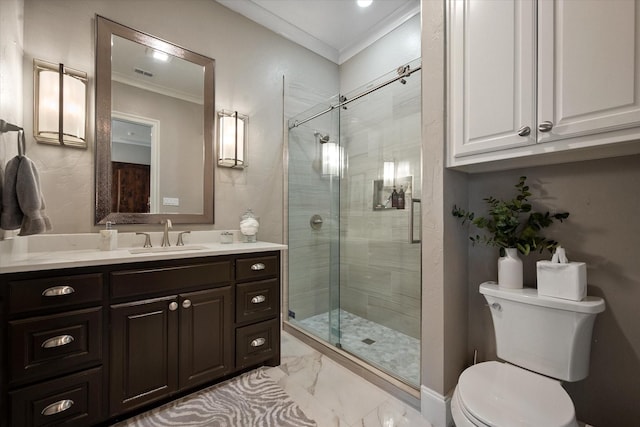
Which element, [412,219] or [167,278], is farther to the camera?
[412,219]

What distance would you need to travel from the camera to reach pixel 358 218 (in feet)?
8.96

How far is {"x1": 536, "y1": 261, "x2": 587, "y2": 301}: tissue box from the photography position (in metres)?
1.18

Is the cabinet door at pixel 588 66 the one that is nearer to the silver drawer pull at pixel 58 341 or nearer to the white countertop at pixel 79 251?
the white countertop at pixel 79 251

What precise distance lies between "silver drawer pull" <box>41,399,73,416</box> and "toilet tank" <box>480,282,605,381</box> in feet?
6.83

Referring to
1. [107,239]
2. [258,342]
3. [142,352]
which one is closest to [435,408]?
[258,342]

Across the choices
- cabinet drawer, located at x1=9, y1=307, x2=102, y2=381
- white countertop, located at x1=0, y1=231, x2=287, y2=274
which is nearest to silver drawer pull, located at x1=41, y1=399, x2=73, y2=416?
cabinet drawer, located at x1=9, y1=307, x2=102, y2=381

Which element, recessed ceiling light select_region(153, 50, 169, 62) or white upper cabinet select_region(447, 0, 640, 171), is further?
recessed ceiling light select_region(153, 50, 169, 62)

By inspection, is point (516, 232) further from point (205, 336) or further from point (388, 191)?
point (205, 336)

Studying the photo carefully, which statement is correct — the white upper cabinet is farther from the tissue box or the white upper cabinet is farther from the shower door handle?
the shower door handle

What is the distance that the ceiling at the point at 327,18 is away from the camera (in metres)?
2.43

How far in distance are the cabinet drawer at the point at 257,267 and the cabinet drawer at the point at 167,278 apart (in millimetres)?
75

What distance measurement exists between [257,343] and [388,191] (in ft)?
5.42

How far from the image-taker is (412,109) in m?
2.30

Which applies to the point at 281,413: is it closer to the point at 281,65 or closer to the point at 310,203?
the point at 310,203
